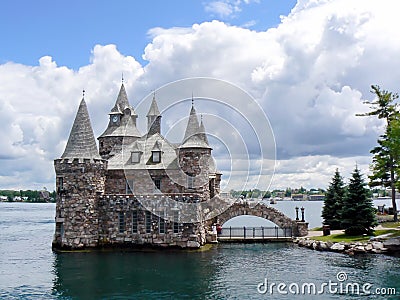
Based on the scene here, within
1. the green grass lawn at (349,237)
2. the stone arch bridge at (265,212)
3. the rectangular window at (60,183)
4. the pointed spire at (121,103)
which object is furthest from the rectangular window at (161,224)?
the pointed spire at (121,103)

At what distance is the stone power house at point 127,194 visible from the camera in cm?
4344

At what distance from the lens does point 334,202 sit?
180 ft

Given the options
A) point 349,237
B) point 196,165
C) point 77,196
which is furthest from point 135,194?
point 349,237

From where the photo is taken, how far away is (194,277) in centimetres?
3269

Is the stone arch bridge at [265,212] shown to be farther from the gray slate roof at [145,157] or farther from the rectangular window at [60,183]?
the rectangular window at [60,183]

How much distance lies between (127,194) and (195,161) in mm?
7373

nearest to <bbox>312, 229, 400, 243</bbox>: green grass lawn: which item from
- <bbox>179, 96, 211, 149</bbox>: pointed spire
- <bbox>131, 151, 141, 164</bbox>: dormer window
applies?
<bbox>179, 96, 211, 149</bbox>: pointed spire

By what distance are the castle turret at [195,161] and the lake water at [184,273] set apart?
635 cm

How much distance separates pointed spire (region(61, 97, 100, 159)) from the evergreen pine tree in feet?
80.7

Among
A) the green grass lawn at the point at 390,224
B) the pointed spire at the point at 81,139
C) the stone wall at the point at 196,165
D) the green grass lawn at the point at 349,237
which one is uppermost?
the pointed spire at the point at 81,139

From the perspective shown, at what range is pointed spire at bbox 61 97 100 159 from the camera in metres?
44.3

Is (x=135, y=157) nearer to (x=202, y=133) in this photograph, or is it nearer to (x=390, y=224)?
(x=202, y=133)

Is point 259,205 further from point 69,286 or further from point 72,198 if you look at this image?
point 69,286

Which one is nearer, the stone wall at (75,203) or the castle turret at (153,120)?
the stone wall at (75,203)
